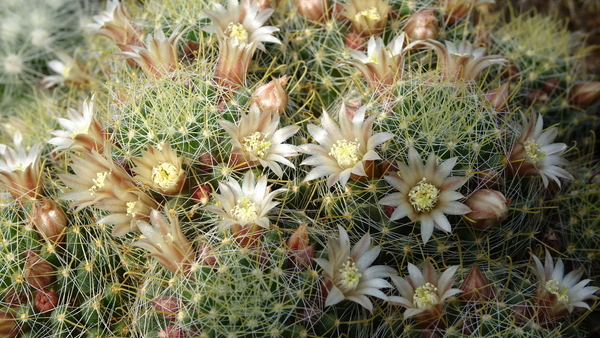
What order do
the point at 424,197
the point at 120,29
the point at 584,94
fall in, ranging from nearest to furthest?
1. the point at 424,197
2. the point at 120,29
3. the point at 584,94

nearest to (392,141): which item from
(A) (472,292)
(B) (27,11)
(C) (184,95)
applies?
(A) (472,292)

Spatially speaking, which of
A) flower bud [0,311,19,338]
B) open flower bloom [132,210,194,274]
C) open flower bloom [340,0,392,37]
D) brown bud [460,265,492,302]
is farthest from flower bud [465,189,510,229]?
flower bud [0,311,19,338]

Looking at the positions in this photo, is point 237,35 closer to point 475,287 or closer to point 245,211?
point 245,211

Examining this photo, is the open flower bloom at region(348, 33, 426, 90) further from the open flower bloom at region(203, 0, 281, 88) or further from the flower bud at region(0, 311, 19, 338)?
the flower bud at region(0, 311, 19, 338)

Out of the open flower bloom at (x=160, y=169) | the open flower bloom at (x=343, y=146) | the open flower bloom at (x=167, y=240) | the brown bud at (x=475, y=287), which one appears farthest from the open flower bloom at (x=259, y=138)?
the brown bud at (x=475, y=287)

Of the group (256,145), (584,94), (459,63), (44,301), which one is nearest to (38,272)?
(44,301)
